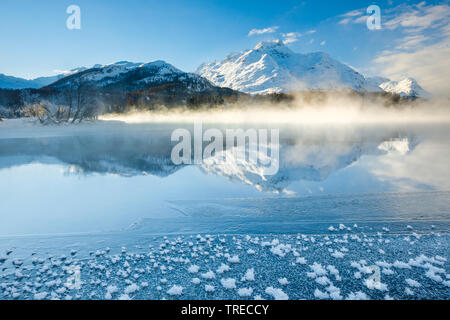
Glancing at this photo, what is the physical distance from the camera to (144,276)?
9.48 feet

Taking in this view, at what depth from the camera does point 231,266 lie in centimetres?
306

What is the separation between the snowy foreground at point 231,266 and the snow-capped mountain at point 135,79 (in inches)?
4751

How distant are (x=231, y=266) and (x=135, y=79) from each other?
512 ft

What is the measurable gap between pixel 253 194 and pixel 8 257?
415cm

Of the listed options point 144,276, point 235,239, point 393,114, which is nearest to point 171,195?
point 235,239

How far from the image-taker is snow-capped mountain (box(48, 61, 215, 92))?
127 meters

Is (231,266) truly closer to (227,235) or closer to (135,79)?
(227,235)

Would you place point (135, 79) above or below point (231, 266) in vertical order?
above

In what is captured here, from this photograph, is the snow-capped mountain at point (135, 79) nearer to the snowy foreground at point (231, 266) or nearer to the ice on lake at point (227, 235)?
the ice on lake at point (227, 235)

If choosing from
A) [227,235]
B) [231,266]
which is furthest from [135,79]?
[231,266]

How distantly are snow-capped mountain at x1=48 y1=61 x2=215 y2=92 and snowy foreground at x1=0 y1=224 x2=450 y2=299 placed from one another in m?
121

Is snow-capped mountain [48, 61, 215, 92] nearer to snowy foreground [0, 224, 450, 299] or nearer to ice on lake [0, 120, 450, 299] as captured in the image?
ice on lake [0, 120, 450, 299]

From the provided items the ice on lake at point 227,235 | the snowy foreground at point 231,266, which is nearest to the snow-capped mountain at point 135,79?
the ice on lake at point 227,235
